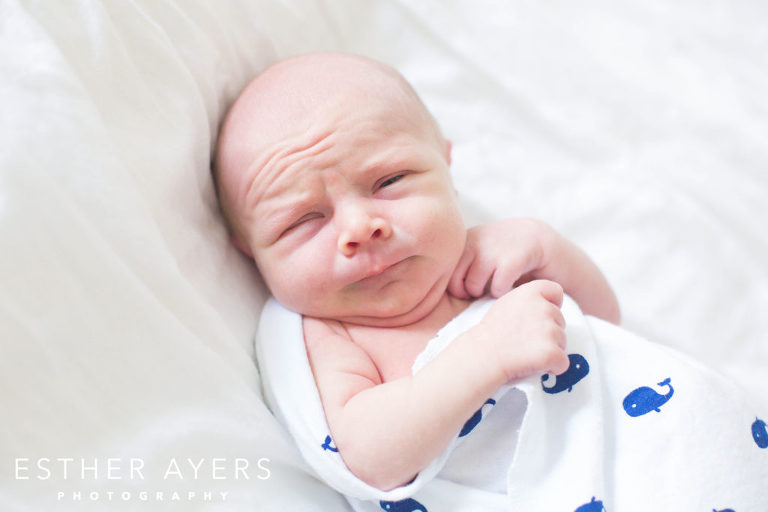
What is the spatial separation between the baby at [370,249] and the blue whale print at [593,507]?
168 mm

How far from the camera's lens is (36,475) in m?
0.77

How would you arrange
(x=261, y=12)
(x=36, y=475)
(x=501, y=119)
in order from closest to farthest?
(x=36, y=475)
(x=261, y=12)
(x=501, y=119)

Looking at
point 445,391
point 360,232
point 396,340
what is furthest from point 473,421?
point 360,232

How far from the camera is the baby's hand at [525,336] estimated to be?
90 centimetres

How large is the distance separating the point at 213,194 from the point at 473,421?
55cm

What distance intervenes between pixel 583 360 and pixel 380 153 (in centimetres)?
41

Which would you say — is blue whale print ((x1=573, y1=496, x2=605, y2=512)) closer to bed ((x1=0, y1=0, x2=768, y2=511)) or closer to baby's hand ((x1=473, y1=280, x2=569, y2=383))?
baby's hand ((x1=473, y1=280, x2=569, y2=383))

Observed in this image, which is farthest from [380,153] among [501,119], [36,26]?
[501,119]

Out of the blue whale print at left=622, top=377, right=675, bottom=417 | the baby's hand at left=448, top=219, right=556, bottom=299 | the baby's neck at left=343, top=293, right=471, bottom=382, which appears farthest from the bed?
the blue whale print at left=622, top=377, right=675, bottom=417

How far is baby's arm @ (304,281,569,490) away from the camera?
2.97 feet

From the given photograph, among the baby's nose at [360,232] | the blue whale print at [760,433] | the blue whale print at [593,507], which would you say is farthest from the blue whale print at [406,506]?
the blue whale print at [760,433]

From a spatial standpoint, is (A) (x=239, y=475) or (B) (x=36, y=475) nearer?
(B) (x=36, y=475)

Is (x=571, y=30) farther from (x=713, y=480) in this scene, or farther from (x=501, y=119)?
(x=713, y=480)

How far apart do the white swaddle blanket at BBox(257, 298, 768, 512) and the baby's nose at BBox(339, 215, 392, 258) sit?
17 cm
